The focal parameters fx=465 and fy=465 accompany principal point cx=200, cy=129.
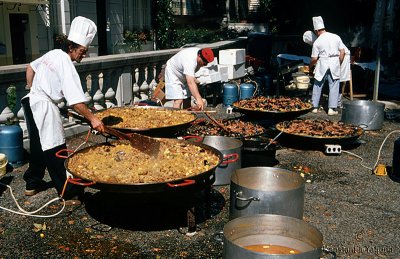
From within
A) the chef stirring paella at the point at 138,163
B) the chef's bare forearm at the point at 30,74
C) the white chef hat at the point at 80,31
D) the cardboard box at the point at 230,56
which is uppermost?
the white chef hat at the point at 80,31

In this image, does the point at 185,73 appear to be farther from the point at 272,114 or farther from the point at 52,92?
the point at 52,92

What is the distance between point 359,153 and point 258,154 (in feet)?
8.52

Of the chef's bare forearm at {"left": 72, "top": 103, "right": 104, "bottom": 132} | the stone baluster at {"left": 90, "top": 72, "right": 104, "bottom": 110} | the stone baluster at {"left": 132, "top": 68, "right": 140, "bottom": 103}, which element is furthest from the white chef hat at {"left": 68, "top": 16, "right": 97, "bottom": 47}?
the stone baluster at {"left": 132, "top": 68, "right": 140, "bottom": 103}

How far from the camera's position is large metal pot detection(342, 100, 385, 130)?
1000 centimetres

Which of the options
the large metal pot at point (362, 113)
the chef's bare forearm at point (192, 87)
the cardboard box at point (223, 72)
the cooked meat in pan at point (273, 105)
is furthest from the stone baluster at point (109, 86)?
the large metal pot at point (362, 113)

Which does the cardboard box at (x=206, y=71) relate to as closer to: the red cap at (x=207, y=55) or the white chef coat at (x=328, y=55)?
the white chef coat at (x=328, y=55)

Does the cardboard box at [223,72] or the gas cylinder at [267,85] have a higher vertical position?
the cardboard box at [223,72]

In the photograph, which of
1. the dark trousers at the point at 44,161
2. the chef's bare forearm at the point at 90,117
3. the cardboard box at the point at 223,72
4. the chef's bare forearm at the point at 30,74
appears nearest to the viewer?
the chef's bare forearm at the point at 90,117

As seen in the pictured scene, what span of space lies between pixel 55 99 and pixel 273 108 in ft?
16.2

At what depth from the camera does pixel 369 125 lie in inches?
402

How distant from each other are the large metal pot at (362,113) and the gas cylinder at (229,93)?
341cm

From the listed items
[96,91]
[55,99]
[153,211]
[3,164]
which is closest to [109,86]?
[96,91]

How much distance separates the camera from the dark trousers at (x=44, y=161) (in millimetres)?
5805

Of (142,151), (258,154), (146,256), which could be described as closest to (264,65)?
(258,154)
